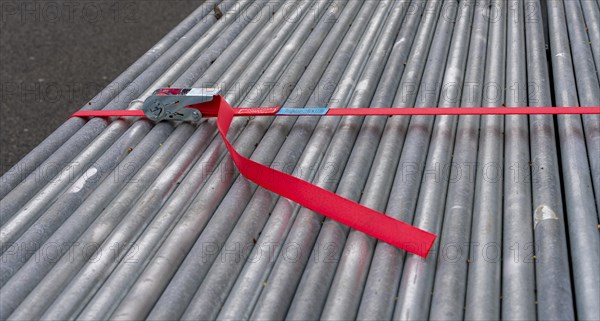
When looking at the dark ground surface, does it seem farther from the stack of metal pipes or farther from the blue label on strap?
the blue label on strap

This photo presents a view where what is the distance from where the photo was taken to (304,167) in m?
1.58

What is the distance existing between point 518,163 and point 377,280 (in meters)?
0.49

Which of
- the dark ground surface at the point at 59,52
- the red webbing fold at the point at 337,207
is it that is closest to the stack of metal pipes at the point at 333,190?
the red webbing fold at the point at 337,207

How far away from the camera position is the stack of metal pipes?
1238 millimetres

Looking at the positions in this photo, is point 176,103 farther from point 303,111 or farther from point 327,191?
point 327,191

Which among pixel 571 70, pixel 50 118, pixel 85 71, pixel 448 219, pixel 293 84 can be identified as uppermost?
pixel 85 71

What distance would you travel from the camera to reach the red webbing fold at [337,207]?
1.32m

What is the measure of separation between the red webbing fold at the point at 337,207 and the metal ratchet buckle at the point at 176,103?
0.60 feet

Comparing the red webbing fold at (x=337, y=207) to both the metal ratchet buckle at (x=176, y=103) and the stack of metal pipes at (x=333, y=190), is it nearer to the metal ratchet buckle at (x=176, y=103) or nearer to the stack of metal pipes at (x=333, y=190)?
the stack of metal pipes at (x=333, y=190)

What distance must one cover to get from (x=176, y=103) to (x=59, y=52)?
9.41 feet

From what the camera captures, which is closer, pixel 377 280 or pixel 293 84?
pixel 377 280

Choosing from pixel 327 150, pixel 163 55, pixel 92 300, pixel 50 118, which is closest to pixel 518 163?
pixel 327 150

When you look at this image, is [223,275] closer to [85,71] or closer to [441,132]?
[441,132]

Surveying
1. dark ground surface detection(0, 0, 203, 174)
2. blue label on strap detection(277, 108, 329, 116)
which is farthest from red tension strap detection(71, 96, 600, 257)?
dark ground surface detection(0, 0, 203, 174)
